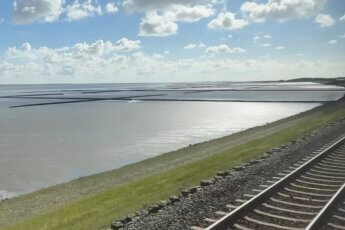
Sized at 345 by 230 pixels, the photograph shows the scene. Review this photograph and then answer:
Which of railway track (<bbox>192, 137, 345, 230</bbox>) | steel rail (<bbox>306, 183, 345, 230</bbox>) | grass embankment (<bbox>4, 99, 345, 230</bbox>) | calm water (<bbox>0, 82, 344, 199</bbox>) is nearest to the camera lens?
steel rail (<bbox>306, 183, 345, 230</bbox>)

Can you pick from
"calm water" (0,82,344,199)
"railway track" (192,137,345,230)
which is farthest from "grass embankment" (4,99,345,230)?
"calm water" (0,82,344,199)

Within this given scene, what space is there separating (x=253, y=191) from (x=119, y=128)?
46402 millimetres

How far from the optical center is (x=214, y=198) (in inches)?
488

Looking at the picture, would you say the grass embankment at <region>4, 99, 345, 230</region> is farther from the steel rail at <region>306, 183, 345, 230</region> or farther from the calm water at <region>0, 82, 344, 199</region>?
the calm water at <region>0, 82, 344, 199</region>

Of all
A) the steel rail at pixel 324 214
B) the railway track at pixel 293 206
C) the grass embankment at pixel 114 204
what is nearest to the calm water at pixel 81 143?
the grass embankment at pixel 114 204

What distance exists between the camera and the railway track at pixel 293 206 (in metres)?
9.71

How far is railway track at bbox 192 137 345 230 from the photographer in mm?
9711

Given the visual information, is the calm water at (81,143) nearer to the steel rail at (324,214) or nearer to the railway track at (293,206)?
the railway track at (293,206)

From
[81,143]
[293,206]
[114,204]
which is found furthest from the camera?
[81,143]

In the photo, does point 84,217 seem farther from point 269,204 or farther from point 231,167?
point 231,167

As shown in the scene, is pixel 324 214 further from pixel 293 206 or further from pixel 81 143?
pixel 81 143

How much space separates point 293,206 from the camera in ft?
37.0

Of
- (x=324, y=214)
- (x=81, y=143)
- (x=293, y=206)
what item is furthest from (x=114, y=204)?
(x=81, y=143)

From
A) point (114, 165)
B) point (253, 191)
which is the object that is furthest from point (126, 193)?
point (114, 165)
